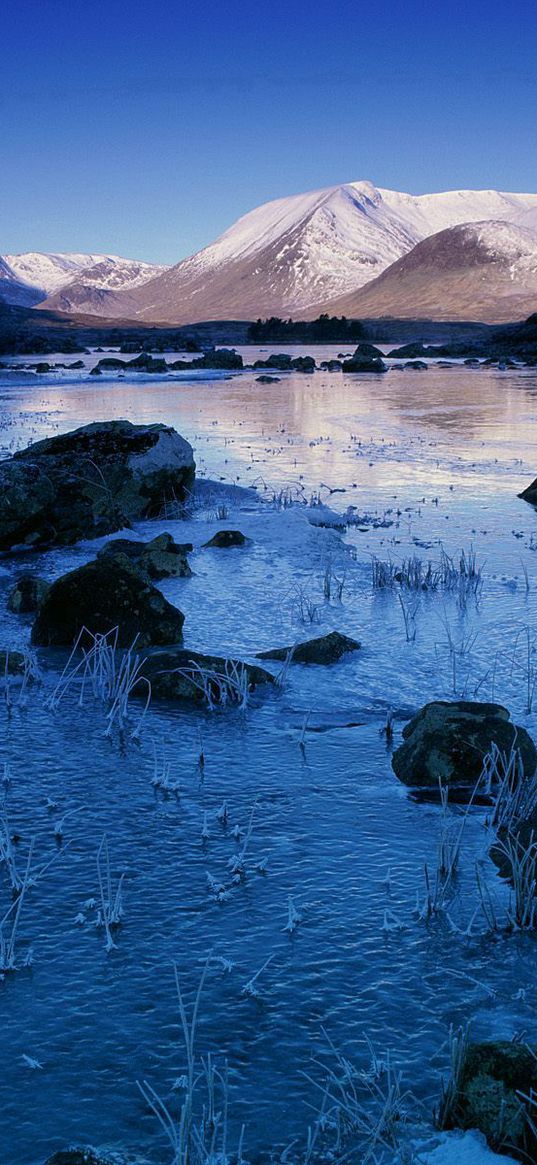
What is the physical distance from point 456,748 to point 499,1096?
3.10m

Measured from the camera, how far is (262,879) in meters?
5.47

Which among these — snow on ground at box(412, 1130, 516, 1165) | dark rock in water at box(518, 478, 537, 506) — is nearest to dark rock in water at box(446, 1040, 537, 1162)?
snow on ground at box(412, 1130, 516, 1165)

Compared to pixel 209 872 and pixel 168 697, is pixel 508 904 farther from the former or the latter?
pixel 168 697

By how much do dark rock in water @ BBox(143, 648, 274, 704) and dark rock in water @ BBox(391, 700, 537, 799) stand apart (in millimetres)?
→ 1828

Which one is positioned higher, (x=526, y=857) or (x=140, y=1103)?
(x=526, y=857)

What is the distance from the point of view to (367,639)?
9938mm

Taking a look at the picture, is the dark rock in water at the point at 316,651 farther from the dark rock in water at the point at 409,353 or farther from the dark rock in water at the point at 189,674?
the dark rock in water at the point at 409,353

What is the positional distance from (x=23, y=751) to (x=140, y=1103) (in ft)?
11.6

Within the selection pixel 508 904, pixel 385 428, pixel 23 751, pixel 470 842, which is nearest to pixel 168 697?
pixel 23 751

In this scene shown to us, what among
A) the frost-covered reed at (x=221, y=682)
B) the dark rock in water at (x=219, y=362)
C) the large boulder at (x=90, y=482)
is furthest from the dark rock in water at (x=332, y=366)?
the frost-covered reed at (x=221, y=682)

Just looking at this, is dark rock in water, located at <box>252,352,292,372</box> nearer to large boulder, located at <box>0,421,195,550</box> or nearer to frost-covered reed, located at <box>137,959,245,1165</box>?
large boulder, located at <box>0,421,195,550</box>

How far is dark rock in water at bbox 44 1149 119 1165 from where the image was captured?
3.35m

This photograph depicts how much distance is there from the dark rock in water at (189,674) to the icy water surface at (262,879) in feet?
0.76

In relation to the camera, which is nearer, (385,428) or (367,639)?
(367,639)
